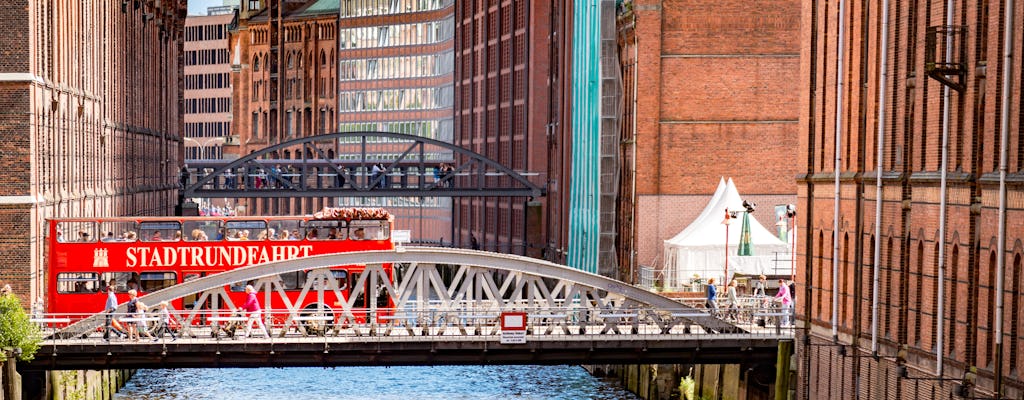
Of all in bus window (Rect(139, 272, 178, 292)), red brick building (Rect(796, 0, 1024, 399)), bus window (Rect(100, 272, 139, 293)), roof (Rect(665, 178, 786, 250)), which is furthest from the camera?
roof (Rect(665, 178, 786, 250))

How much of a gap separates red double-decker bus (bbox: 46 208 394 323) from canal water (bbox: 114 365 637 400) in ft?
27.9

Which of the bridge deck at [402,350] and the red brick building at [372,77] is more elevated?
the red brick building at [372,77]

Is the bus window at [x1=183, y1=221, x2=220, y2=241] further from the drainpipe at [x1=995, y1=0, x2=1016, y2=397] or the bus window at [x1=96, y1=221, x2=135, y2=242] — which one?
the drainpipe at [x1=995, y1=0, x2=1016, y2=397]

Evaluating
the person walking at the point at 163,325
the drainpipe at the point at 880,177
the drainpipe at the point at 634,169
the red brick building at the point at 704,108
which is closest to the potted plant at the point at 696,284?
the red brick building at the point at 704,108

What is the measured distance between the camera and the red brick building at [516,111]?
342 ft

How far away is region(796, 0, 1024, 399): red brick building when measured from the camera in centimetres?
3891

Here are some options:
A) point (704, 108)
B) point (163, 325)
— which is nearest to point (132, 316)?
point (163, 325)

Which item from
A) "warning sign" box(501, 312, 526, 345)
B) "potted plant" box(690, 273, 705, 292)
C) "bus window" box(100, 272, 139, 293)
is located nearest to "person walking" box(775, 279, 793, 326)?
"warning sign" box(501, 312, 526, 345)

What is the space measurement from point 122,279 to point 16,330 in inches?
487

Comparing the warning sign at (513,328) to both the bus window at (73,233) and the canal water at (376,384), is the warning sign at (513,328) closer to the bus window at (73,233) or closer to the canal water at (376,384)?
the bus window at (73,233)

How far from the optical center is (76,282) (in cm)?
6012

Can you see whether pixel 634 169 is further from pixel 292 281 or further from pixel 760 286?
pixel 292 281

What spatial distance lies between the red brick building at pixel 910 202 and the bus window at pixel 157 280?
18.0 m

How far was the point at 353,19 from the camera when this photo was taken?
182750 mm
